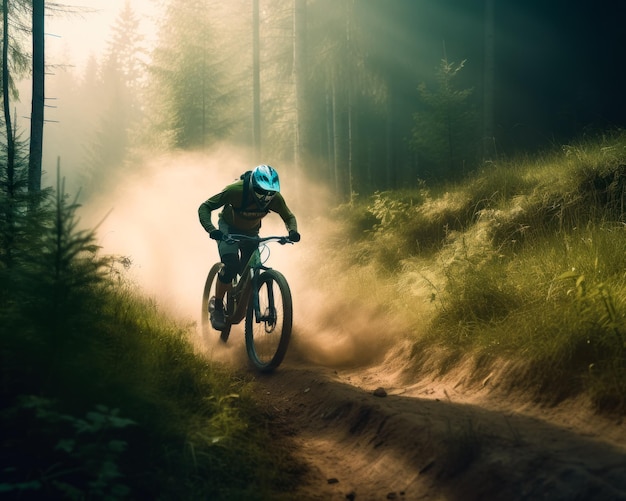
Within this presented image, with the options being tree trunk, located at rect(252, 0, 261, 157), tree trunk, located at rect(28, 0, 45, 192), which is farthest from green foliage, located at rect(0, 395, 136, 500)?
tree trunk, located at rect(252, 0, 261, 157)

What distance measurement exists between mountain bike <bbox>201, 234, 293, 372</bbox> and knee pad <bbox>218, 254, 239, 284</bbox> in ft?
0.39

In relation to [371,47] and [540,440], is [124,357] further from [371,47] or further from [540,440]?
[371,47]

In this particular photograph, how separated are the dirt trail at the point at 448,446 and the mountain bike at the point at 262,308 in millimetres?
1238

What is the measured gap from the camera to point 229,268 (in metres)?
8.33

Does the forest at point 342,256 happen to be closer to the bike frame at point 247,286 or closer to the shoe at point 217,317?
the shoe at point 217,317

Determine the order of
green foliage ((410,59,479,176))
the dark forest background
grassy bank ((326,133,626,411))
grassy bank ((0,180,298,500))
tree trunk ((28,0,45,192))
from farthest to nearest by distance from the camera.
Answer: the dark forest background → green foliage ((410,59,479,176)) → tree trunk ((28,0,45,192)) → grassy bank ((326,133,626,411)) → grassy bank ((0,180,298,500))

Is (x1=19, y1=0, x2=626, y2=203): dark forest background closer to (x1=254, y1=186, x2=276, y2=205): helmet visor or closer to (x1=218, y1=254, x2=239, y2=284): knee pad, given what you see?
(x1=218, y1=254, x2=239, y2=284): knee pad

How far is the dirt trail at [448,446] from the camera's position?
3668 mm

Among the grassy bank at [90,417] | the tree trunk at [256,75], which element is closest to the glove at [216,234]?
the grassy bank at [90,417]

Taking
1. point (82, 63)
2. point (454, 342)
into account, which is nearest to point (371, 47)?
point (454, 342)

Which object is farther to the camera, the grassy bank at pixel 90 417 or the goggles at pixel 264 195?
the goggles at pixel 264 195

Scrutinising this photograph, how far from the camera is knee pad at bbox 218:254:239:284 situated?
8281mm

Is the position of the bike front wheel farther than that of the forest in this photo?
Yes

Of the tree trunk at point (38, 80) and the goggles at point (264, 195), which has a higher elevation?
the tree trunk at point (38, 80)
